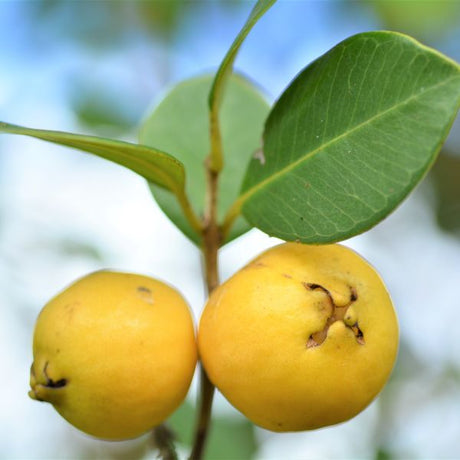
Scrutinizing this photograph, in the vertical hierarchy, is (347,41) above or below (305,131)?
above

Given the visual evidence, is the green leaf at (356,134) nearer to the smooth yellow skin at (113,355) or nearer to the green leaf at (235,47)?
the green leaf at (235,47)

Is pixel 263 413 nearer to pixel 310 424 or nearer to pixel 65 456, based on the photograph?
pixel 310 424

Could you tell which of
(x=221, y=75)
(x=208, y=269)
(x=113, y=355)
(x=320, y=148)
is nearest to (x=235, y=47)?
(x=221, y=75)

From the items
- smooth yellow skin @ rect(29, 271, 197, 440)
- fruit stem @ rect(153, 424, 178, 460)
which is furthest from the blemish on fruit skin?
fruit stem @ rect(153, 424, 178, 460)

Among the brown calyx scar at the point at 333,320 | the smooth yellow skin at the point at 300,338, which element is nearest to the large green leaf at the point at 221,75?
the smooth yellow skin at the point at 300,338

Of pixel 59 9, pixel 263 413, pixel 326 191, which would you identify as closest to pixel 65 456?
pixel 59 9

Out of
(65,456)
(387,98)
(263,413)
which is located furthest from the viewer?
(65,456)

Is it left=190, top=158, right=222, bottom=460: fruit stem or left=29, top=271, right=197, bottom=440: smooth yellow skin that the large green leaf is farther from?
left=29, top=271, right=197, bottom=440: smooth yellow skin
